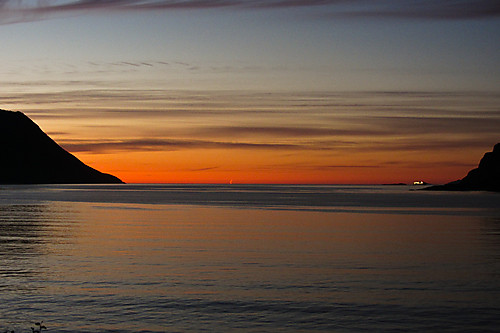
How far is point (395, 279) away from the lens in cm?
2920

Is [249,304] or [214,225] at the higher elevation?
[214,225]

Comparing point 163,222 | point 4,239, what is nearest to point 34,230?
point 4,239

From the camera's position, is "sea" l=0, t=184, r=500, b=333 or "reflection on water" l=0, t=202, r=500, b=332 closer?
"sea" l=0, t=184, r=500, b=333

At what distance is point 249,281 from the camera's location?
28516 millimetres

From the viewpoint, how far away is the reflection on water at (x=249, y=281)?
21547 millimetres

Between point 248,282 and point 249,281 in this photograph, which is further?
point 249,281

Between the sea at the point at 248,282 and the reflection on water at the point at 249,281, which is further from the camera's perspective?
the reflection on water at the point at 249,281

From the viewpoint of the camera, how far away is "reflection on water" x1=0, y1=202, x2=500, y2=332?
21547 mm

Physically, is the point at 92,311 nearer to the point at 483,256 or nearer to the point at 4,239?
the point at 483,256

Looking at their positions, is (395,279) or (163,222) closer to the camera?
(395,279)

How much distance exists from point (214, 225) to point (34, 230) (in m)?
16.5

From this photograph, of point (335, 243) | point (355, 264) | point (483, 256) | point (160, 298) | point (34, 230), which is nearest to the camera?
point (160, 298)

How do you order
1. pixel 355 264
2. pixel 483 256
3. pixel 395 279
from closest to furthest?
pixel 395 279
pixel 355 264
pixel 483 256

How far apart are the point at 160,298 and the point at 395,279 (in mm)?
10995
